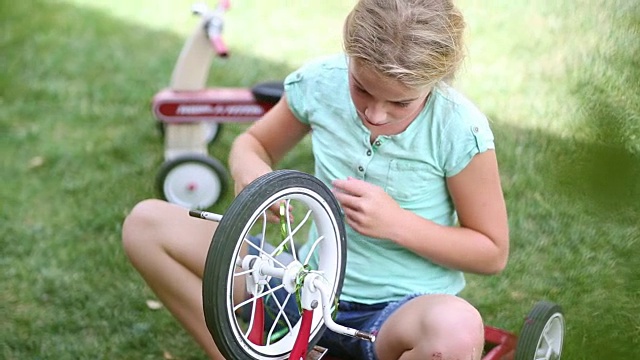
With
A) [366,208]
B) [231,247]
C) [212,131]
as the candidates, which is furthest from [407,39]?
[212,131]

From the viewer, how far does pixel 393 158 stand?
4.54ft

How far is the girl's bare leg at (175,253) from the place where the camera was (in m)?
1.48

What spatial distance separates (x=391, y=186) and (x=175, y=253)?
0.38 metres

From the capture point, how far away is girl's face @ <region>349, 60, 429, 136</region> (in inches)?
47.2

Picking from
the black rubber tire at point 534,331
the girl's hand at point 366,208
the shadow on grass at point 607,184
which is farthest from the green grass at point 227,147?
the girl's hand at point 366,208

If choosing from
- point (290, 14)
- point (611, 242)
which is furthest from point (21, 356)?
point (290, 14)

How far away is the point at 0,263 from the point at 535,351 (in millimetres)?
1215

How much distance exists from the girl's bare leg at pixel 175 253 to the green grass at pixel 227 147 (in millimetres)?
285

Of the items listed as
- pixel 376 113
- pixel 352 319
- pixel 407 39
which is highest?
pixel 407 39

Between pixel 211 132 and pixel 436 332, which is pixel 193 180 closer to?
pixel 211 132

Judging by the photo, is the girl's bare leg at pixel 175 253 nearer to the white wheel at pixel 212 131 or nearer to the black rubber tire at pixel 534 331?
the black rubber tire at pixel 534 331

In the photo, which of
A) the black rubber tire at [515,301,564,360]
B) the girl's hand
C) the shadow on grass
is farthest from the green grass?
the girl's hand

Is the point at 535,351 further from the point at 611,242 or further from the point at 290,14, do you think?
the point at 290,14

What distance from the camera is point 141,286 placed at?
77.2 inches
